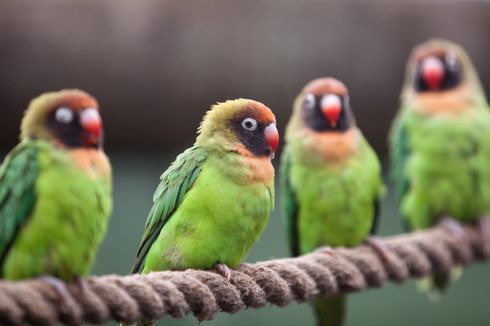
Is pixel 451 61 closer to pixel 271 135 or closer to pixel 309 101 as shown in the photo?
pixel 309 101

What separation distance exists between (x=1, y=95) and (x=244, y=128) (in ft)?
6.26

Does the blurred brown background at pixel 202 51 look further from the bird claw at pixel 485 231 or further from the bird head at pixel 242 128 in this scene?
the bird head at pixel 242 128

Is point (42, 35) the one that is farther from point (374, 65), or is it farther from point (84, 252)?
point (84, 252)

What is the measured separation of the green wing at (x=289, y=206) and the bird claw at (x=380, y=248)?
312 millimetres

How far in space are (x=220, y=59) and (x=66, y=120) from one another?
2401 mm

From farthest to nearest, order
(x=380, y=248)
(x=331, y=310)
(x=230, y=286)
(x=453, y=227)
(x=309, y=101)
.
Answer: (x=453, y=227), (x=331, y=310), (x=380, y=248), (x=309, y=101), (x=230, y=286)

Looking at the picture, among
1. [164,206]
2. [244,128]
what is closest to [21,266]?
[164,206]

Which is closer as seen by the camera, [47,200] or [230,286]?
[47,200]

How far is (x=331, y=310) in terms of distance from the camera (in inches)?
107

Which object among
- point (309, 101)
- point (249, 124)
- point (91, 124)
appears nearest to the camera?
point (91, 124)

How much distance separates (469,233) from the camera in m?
2.93

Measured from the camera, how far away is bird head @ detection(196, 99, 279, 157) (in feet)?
5.27

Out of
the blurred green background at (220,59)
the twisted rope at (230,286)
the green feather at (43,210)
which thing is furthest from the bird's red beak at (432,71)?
the green feather at (43,210)

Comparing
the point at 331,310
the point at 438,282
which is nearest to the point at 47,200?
the point at 331,310
